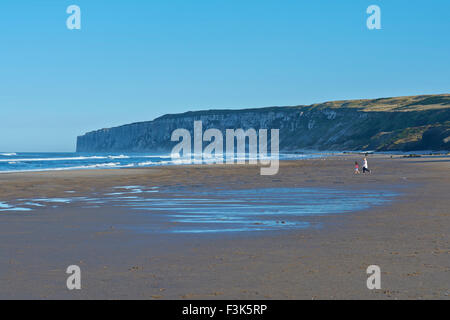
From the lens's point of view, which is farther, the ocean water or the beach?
the ocean water

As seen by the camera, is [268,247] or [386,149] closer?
[268,247]

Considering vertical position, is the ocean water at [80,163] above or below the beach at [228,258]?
above

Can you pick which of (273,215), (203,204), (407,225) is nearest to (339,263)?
(407,225)

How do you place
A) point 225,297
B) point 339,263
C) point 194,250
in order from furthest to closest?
point 194,250
point 339,263
point 225,297

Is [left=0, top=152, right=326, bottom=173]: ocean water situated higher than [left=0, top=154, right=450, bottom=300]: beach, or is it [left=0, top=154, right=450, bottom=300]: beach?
[left=0, top=152, right=326, bottom=173]: ocean water

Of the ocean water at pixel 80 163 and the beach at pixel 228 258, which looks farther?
the ocean water at pixel 80 163

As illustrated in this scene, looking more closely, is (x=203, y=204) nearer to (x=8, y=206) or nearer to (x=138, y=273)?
(x=8, y=206)

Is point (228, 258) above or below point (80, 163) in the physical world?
below

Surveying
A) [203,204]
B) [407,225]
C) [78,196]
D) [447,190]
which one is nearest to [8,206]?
[78,196]

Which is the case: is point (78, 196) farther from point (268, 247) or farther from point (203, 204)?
point (268, 247)

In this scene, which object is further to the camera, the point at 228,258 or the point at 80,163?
the point at 80,163

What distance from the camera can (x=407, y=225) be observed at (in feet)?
41.6
